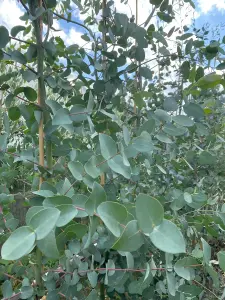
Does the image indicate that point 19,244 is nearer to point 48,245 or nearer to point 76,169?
point 48,245

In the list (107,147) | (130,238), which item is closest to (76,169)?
(107,147)

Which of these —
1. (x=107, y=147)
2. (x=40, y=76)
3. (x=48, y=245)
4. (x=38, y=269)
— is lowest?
(x=38, y=269)

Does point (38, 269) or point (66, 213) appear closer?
point (66, 213)

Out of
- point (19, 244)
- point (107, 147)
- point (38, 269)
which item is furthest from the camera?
point (38, 269)

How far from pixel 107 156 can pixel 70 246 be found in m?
0.17

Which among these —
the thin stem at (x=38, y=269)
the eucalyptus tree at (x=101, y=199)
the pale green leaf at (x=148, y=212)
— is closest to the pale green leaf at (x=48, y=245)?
the eucalyptus tree at (x=101, y=199)

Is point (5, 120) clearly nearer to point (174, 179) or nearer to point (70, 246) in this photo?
point (70, 246)

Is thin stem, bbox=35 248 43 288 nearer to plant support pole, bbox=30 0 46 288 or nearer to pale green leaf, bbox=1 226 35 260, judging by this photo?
plant support pole, bbox=30 0 46 288

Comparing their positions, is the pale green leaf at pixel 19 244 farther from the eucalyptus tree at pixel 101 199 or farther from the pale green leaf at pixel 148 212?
the pale green leaf at pixel 148 212

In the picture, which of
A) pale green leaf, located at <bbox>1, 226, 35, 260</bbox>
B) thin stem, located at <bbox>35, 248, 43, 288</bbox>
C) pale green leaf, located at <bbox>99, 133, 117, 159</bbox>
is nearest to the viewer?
pale green leaf, located at <bbox>1, 226, 35, 260</bbox>

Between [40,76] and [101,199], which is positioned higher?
[40,76]

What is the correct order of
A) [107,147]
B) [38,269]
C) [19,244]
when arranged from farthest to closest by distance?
[38,269] < [107,147] < [19,244]

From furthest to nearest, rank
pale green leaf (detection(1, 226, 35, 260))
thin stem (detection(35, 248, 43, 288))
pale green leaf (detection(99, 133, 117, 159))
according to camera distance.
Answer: thin stem (detection(35, 248, 43, 288)) < pale green leaf (detection(99, 133, 117, 159)) < pale green leaf (detection(1, 226, 35, 260))

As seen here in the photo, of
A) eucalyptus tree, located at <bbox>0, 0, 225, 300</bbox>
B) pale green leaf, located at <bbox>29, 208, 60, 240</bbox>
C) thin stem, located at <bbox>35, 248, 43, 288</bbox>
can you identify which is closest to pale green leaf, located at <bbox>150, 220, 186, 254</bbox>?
eucalyptus tree, located at <bbox>0, 0, 225, 300</bbox>
